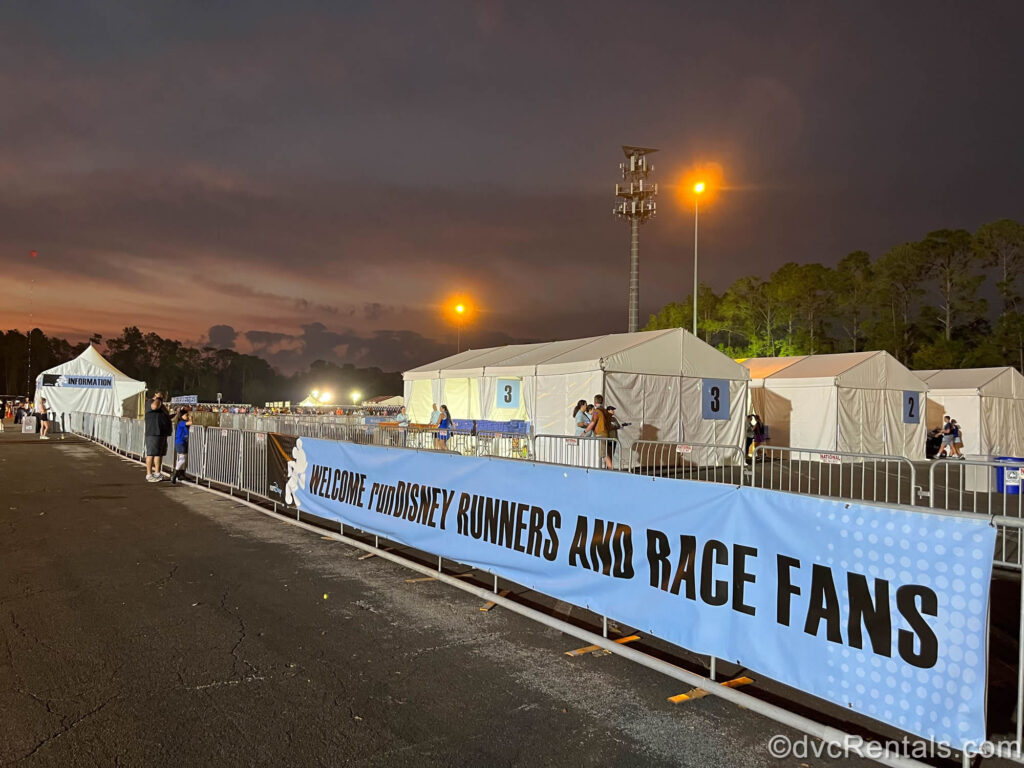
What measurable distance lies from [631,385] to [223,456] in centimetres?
1088

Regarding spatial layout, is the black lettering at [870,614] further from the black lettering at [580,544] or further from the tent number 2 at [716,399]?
the tent number 2 at [716,399]

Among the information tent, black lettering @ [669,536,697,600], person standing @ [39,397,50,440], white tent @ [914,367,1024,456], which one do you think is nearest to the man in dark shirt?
the information tent

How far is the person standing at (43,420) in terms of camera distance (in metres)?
32.5

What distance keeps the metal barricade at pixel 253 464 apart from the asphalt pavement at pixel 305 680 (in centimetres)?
418

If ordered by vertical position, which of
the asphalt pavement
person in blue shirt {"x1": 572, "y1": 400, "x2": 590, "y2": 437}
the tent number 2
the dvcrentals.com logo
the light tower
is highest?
the light tower

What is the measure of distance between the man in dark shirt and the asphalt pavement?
7534mm

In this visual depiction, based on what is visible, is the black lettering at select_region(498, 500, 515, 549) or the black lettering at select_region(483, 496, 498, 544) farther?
the black lettering at select_region(483, 496, 498, 544)

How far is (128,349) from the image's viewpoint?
13988 cm

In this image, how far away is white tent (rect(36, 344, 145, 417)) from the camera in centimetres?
3753

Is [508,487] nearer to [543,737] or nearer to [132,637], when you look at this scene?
[543,737]

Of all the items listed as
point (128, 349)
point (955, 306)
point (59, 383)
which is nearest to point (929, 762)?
point (59, 383)

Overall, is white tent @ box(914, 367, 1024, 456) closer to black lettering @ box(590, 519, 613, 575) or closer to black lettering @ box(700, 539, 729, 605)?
black lettering @ box(590, 519, 613, 575)

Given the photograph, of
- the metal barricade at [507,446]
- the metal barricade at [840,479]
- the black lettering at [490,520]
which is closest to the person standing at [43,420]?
the metal barricade at [507,446]

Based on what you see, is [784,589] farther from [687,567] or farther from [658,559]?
[658,559]
